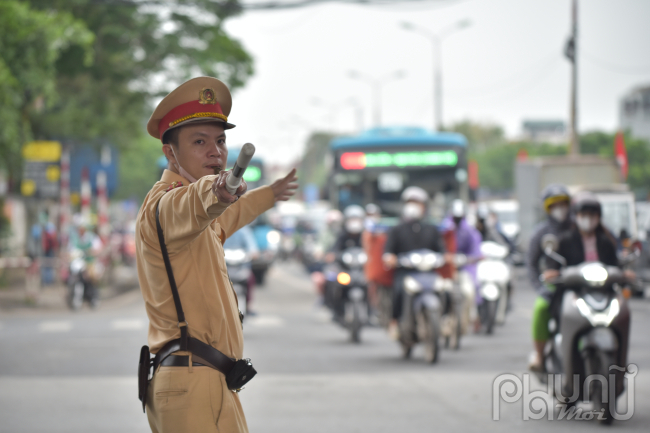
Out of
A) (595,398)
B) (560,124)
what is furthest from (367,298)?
(560,124)

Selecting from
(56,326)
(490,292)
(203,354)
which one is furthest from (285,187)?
(56,326)

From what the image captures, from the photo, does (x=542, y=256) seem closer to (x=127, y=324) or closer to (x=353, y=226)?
(x=353, y=226)

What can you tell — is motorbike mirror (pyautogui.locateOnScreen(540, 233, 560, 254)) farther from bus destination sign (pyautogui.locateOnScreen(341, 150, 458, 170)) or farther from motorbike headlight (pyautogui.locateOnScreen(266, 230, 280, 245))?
motorbike headlight (pyautogui.locateOnScreen(266, 230, 280, 245))

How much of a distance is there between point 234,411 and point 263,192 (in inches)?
32.6

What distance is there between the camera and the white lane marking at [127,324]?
15.9m

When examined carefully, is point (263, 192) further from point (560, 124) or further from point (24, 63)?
point (560, 124)

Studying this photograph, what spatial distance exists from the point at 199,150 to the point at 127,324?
13.7 m

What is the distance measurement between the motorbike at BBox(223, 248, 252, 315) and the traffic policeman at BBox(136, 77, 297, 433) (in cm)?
1035

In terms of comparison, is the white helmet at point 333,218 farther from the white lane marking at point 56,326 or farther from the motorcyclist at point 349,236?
the white lane marking at point 56,326

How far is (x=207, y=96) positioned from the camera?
3477 mm

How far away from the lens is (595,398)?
7.30 m

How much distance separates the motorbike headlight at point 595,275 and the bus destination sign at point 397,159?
11.6 metres

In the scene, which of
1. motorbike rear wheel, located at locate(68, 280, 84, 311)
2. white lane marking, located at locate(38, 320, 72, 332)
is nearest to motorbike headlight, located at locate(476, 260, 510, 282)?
white lane marking, located at locate(38, 320, 72, 332)

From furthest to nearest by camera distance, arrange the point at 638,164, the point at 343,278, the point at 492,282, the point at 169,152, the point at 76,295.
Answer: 1. the point at 638,164
2. the point at 76,295
3. the point at 492,282
4. the point at 343,278
5. the point at 169,152
